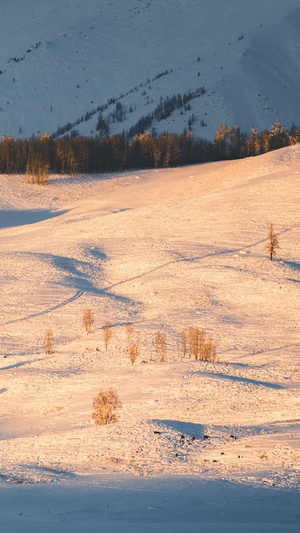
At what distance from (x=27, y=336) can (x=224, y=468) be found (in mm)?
21907

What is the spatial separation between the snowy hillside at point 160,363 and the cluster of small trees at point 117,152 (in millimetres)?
43244

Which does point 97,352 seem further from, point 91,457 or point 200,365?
point 91,457

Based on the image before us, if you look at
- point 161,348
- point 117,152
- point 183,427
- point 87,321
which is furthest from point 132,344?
point 117,152

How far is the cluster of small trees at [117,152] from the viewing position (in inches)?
4761

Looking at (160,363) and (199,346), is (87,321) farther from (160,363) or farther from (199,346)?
(160,363)

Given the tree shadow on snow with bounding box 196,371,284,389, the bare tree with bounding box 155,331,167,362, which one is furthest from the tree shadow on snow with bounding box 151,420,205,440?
the bare tree with bounding box 155,331,167,362

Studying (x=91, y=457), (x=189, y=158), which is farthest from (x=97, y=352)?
(x=189, y=158)

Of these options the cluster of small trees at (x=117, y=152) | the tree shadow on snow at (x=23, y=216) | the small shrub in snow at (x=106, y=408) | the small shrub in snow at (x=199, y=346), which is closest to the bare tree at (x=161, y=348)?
the small shrub in snow at (x=199, y=346)

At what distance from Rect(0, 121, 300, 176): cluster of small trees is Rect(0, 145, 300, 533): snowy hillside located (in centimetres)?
4324

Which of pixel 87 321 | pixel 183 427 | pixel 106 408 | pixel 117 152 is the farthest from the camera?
pixel 117 152

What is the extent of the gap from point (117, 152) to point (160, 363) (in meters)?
102

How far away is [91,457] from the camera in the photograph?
17.5 metres

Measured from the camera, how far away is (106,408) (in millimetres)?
21375

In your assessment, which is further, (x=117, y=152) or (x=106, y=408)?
(x=117, y=152)
